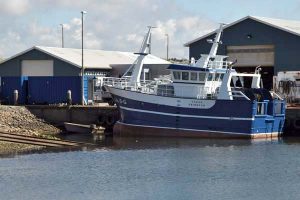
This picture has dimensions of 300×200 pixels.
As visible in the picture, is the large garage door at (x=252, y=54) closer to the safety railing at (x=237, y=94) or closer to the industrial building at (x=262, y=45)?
the industrial building at (x=262, y=45)

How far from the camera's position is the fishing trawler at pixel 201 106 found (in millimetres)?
39188

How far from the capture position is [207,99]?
39.2m

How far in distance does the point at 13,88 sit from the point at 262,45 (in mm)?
17106

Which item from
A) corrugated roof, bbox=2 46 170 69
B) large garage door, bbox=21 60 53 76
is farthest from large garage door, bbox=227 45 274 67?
large garage door, bbox=21 60 53 76

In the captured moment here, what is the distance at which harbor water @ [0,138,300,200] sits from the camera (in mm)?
23531

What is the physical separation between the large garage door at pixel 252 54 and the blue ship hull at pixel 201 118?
34.8 feet

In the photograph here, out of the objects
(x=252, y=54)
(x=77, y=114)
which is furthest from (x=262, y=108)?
(x=252, y=54)

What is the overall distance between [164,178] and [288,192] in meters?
4.70

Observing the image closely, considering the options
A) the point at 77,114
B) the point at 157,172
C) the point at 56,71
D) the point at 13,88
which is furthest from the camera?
the point at 56,71

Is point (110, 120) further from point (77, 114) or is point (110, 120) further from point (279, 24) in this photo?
point (279, 24)

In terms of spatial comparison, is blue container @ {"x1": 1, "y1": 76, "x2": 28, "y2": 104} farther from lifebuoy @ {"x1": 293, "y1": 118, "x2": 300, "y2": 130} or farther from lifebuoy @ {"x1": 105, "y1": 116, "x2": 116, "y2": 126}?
lifebuoy @ {"x1": 293, "y1": 118, "x2": 300, "y2": 130}

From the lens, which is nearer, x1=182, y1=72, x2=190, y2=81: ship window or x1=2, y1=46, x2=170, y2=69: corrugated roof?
x1=182, y1=72, x2=190, y2=81: ship window

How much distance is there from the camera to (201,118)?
39625mm

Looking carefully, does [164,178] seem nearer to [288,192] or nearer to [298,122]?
[288,192]
